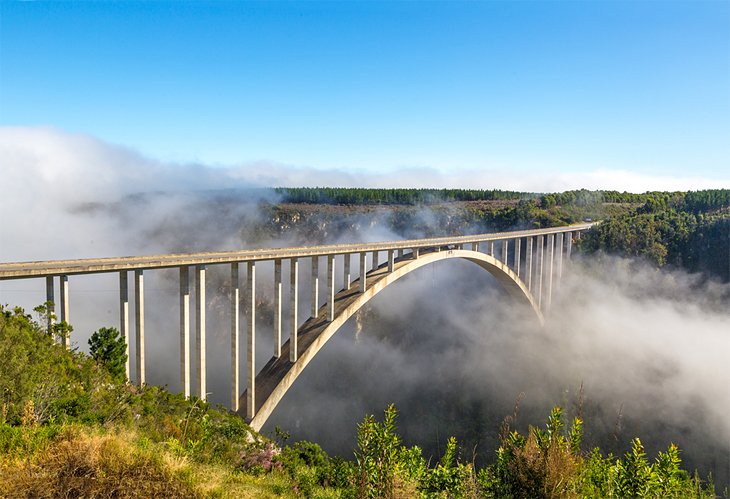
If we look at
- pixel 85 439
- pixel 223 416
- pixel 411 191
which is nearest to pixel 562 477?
pixel 85 439

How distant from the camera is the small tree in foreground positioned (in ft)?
56.5

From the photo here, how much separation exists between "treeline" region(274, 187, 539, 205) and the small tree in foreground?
113117mm

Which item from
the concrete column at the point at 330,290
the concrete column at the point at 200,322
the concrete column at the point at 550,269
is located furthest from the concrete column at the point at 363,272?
the concrete column at the point at 550,269

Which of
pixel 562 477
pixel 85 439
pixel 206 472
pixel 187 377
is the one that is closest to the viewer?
pixel 562 477

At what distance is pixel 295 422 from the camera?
57.8 metres

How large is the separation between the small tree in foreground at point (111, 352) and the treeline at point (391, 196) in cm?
11312

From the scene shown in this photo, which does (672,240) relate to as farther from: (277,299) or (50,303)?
(50,303)

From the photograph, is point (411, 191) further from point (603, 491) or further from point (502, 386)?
point (603, 491)

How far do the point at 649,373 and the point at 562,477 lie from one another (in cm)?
5083

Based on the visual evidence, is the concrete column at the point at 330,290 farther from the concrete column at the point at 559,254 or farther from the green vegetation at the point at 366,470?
the concrete column at the point at 559,254

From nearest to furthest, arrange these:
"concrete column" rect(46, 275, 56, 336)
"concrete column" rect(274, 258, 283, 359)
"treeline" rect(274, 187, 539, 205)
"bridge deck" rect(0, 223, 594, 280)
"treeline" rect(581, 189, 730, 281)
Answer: "bridge deck" rect(0, 223, 594, 280), "concrete column" rect(46, 275, 56, 336), "concrete column" rect(274, 258, 283, 359), "treeline" rect(581, 189, 730, 281), "treeline" rect(274, 187, 539, 205)

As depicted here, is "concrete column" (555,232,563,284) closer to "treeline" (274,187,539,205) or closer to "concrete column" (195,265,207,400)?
"concrete column" (195,265,207,400)

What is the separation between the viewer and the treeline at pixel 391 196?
134 meters

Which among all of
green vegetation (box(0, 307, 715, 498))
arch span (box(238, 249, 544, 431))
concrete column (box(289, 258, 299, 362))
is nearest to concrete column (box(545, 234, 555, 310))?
arch span (box(238, 249, 544, 431))
